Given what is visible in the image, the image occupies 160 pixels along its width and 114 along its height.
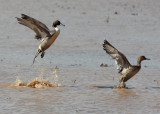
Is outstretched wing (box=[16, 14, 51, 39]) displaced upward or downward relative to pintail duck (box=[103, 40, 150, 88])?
upward

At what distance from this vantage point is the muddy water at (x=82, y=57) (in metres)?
9.58

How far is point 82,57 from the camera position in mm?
15227

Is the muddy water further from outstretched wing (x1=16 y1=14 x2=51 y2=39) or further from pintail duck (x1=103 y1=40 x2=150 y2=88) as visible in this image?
outstretched wing (x1=16 y1=14 x2=51 y2=39)

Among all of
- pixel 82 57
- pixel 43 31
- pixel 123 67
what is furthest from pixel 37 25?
pixel 82 57

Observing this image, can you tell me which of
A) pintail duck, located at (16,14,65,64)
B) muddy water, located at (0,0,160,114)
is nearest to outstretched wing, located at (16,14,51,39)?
pintail duck, located at (16,14,65,64)

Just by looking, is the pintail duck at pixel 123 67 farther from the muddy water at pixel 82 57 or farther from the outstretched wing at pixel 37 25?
the outstretched wing at pixel 37 25

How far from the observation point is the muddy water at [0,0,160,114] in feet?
31.4

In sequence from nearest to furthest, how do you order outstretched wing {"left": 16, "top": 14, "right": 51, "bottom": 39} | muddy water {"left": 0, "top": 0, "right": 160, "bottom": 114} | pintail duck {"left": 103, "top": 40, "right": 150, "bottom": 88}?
muddy water {"left": 0, "top": 0, "right": 160, "bottom": 114}, pintail duck {"left": 103, "top": 40, "right": 150, "bottom": 88}, outstretched wing {"left": 16, "top": 14, "right": 51, "bottom": 39}

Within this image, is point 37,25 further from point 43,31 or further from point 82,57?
point 82,57

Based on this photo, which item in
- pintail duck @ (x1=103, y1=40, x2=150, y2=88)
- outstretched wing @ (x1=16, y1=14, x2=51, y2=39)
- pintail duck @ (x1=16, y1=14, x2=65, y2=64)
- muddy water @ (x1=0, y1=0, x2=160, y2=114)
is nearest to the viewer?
muddy water @ (x1=0, y1=0, x2=160, y2=114)

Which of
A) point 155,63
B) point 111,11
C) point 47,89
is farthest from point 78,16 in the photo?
point 47,89

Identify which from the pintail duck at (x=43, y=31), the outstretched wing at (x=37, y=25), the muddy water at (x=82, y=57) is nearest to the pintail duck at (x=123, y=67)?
the muddy water at (x=82, y=57)

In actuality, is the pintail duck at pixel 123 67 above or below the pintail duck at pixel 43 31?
below

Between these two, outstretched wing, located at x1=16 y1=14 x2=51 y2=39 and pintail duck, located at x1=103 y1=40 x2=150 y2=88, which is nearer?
pintail duck, located at x1=103 y1=40 x2=150 y2=88
